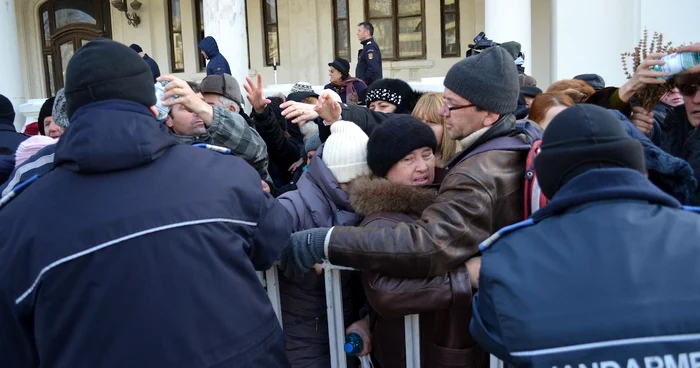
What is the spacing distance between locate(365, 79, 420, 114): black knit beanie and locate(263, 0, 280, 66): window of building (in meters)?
10.3

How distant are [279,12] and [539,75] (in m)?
6.06

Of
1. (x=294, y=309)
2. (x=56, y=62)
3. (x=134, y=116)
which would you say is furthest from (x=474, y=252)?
(x=56, y=62)

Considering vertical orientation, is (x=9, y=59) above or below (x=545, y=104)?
above

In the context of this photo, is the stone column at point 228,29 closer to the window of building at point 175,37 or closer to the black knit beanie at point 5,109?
the black knit beanie at point 5,109

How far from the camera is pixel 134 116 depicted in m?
1.65

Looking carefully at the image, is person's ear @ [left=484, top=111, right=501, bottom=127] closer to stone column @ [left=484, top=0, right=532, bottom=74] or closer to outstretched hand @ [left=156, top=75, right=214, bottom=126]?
outstretched hand @ [left=156, top=75, right=214, bottom=126]

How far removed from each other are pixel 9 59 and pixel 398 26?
7718 millimetres

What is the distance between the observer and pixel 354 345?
7.73 ft

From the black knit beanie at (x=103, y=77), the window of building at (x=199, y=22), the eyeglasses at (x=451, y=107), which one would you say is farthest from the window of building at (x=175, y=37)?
the black knit beanie at (x=103, y=77)

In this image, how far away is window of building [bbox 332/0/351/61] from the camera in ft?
43.9

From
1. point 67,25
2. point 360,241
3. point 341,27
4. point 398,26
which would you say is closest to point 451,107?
point 360,241

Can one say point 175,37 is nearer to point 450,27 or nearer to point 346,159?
point 450,27

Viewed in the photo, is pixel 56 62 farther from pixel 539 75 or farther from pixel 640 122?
pixel 640 122

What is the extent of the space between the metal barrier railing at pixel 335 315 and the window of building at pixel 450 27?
11051mm
